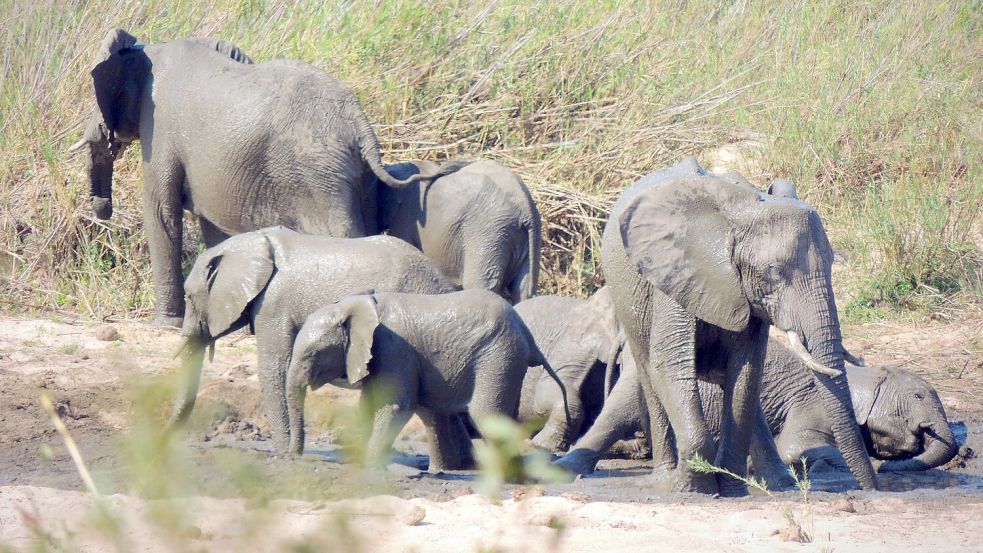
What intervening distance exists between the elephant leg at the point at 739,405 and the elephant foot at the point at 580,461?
2.66 ft

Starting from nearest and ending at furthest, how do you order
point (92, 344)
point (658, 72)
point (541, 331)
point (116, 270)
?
1. point (541, 331)
2. point (92, 344)
3. point (116, 270)
4. point (658, 72)

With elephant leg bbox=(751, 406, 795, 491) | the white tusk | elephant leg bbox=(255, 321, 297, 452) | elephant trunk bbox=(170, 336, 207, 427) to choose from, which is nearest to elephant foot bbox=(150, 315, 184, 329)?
the white tusk

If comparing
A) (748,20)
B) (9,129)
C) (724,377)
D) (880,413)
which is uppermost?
(748,20)

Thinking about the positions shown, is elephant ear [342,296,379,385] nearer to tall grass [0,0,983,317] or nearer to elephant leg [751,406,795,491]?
elephant leg [751,406,795,491]

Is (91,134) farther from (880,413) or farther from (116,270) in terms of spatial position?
(880,413)

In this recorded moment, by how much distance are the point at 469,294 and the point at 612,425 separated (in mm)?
954

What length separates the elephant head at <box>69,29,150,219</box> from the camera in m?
8.41

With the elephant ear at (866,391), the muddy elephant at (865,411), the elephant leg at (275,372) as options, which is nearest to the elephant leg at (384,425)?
the elephant leg at (275,372)

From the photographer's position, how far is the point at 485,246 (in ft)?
27.0

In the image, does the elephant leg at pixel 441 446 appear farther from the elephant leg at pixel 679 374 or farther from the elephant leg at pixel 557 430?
the elephant leg at pixel 679 374

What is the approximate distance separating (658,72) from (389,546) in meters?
7.27

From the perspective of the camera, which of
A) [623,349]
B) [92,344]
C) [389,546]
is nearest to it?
[389,546]

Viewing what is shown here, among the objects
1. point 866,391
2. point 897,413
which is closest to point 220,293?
point 866,391

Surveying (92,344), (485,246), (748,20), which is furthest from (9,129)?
(748,20)
